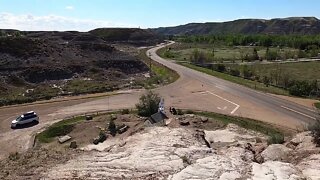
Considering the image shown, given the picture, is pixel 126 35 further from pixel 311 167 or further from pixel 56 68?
pixel 311 167

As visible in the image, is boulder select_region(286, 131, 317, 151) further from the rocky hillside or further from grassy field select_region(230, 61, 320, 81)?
grassy field select_region(230, 61, 320, 81)

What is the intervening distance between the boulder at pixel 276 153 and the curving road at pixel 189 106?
1908cm

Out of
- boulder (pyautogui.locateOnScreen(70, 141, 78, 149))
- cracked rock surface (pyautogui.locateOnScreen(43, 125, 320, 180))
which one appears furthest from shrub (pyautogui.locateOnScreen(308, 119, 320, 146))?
boulder (pyautogui.locateOnScreen(70, 141, 78, 149))

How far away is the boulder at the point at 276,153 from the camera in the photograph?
75.5ft

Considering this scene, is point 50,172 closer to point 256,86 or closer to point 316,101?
point 316,101

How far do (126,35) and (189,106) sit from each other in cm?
12820

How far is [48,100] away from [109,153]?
33626 millimetres

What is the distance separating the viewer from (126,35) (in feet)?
579

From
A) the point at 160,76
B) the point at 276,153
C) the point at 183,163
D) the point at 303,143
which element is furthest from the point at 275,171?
the point at 160,76

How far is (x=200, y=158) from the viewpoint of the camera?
2319cm

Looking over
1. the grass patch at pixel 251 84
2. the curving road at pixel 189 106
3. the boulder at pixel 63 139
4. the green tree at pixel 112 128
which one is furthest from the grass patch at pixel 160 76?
the boulder at pixel 63 139

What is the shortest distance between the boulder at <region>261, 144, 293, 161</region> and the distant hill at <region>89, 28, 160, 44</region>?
474ft

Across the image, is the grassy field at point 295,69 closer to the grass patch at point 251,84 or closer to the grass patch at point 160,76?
the grass patch at point 251,84

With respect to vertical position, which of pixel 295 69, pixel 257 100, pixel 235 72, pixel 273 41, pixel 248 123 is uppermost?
pixel 273 41
